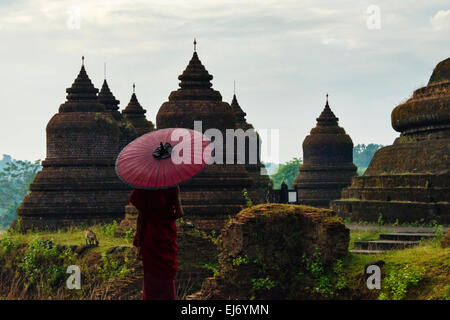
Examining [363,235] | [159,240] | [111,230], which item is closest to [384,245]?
[363,235]

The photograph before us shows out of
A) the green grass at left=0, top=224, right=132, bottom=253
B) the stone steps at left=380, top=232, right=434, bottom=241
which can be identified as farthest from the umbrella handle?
the green grass at left=0, top=224, right=132, bottom=253

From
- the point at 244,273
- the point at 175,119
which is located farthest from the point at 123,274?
the point at 175,119

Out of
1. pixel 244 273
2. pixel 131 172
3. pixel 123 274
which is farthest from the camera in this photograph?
pixel 123 274

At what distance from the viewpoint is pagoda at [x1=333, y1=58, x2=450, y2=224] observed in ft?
70.1

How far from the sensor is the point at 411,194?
71.3 ft

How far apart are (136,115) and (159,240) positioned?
24.6 m

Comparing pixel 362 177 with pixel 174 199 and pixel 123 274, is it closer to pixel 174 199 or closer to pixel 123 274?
pixel 123 274

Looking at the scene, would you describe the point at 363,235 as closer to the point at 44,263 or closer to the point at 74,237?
the point at 44,263

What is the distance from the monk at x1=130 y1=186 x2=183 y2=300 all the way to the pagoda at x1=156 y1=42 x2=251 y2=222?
43.0 feet

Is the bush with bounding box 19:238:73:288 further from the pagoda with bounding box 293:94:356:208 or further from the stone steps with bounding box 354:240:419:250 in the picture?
the pagoda with bounding box 293:94:356:208

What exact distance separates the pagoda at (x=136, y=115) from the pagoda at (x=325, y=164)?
9.11 m

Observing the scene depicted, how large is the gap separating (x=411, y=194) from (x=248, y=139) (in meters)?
14.2

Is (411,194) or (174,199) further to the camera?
(411,194)

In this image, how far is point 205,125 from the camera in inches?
982
